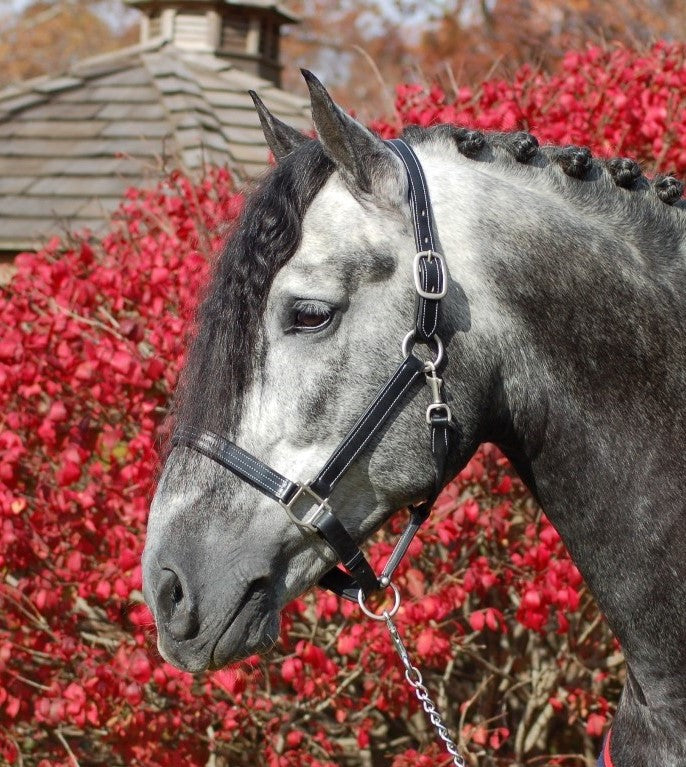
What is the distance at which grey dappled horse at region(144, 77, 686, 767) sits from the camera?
1935 millimetres

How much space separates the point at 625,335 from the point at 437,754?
2.06 metres

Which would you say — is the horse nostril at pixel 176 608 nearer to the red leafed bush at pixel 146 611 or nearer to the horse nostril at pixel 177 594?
the horse nostril at pixel 177 594

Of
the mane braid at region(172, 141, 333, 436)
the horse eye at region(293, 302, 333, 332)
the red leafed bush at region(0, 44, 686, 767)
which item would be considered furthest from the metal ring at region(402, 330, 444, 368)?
the red leafed bush at region(0, 44, 686, 767)

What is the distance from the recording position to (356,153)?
6.39ft

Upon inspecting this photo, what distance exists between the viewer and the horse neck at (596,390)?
77.5 inches

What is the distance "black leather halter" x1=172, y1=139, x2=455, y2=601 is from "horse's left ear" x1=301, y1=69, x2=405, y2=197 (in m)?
0.05

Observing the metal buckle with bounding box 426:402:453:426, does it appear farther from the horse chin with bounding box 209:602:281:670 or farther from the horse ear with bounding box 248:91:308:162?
the horse ear with bounding box 248:91:308:162

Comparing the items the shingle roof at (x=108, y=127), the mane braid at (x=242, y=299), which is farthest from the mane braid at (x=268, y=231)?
the shingle roof at (x=108, y=127)

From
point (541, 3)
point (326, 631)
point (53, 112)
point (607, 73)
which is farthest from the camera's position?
point (541, 3)

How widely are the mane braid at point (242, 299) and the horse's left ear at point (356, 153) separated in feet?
0.26

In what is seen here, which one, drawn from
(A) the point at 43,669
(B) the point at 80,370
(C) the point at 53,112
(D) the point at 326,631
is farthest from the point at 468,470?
(C) the point at 53,112

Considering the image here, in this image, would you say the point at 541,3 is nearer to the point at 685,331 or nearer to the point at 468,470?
the point at 468,470

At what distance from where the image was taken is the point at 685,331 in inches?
80.4

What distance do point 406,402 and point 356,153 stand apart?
49 cm
